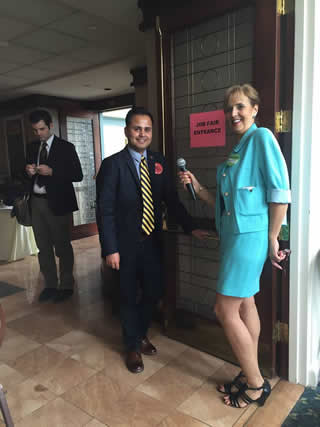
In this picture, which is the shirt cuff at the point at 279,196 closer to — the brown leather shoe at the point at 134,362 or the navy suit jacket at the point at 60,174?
the brown leather shoe at the point at 134,362

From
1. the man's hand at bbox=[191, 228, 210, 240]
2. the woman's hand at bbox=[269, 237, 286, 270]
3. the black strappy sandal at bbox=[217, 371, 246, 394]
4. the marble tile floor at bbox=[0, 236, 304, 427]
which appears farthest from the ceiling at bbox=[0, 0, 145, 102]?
the black strappy sandal at bbox=[217, 371, 246, 394]

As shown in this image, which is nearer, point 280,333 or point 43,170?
point 280,333

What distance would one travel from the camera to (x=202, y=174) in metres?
2.31

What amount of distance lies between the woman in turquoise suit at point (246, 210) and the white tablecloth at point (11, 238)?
3.69 meters

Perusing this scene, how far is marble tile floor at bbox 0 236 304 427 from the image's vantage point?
5.90 ft

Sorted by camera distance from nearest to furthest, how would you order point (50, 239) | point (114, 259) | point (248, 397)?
point (248, 397)
point (114, 259)
point (50, 239)

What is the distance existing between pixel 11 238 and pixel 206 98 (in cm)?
360

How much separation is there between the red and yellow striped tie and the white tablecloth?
10.2ft

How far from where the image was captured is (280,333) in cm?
204

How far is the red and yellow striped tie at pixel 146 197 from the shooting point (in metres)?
2.14

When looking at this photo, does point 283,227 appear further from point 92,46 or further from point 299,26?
point 92,46

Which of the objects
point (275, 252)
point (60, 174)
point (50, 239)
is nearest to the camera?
point (275, 252)

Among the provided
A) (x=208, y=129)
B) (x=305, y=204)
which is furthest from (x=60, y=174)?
(x=305, y=204)

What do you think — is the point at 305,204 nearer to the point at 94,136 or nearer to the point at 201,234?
the point at 201,234
